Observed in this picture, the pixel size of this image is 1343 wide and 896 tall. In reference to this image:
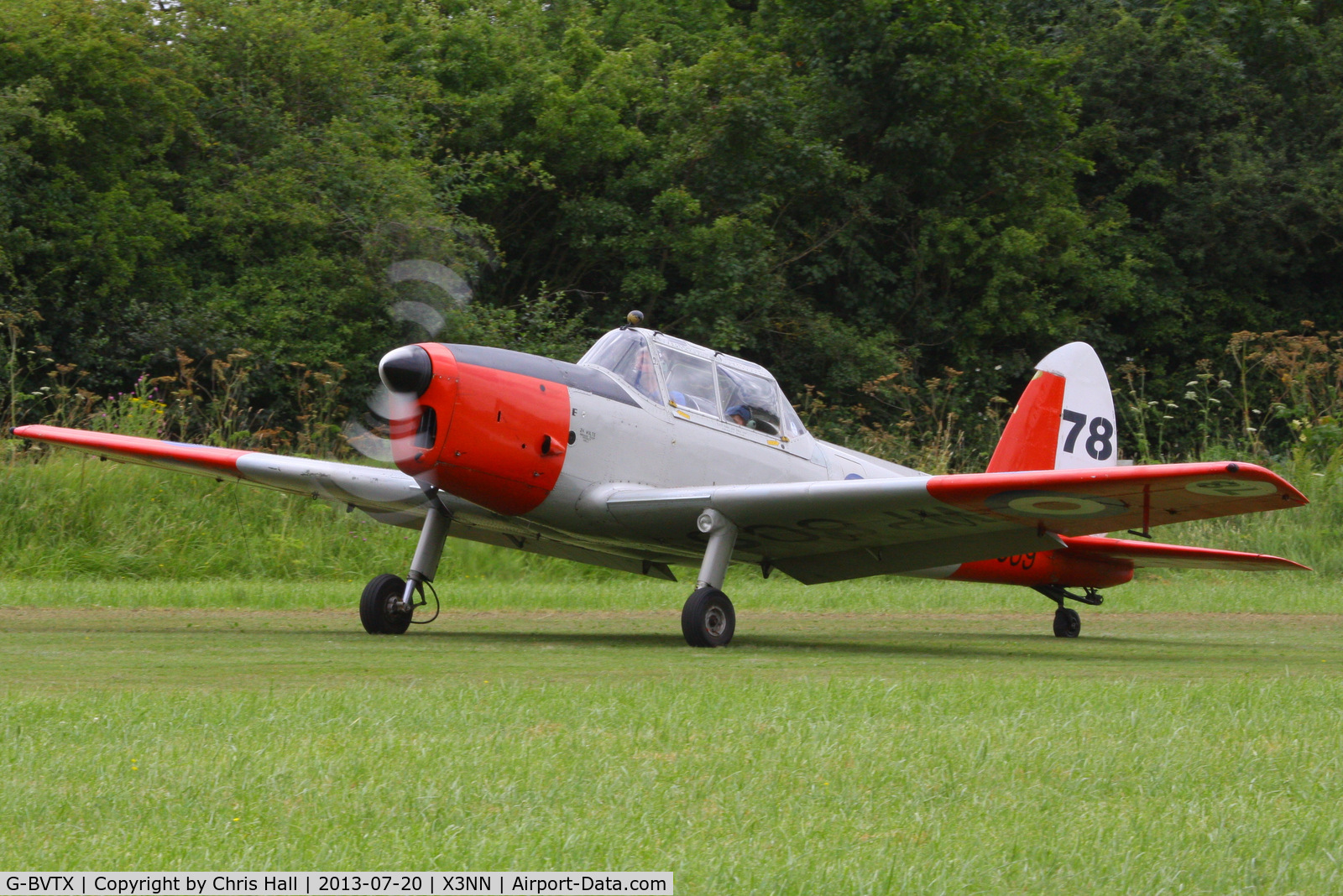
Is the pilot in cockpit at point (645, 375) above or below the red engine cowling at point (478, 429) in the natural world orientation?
above

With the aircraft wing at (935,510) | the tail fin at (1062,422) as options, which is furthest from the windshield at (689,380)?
the tail fin at (1062,422)

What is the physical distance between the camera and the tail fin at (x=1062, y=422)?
36.9ft

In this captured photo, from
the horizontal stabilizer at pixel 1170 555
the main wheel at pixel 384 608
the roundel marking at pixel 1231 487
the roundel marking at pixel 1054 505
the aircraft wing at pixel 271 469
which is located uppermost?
the roundel marking at pixel 1231 487

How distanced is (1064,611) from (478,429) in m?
5.27

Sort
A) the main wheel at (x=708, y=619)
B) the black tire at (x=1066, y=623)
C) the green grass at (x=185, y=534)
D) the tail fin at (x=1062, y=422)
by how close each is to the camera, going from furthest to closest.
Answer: the green grass at (x=185, y=534) < the tail fin at (x=1062, y=422) < the black tire at (x=1066, y=623) < the main wheel at (x=708, y=619)

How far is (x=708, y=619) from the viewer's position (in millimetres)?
8391

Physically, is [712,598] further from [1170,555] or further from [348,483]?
[1170,555]

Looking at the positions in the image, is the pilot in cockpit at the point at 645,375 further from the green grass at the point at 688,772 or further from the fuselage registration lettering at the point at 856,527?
the green grass at the point at 688,772

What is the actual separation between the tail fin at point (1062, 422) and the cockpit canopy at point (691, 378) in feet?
8.34

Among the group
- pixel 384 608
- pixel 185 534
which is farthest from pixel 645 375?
pixel 185 534

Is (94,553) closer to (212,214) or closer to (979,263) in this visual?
(212,214)

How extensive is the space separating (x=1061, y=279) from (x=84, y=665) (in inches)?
1055

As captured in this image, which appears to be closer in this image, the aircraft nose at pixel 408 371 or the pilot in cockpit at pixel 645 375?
the aircraft nose at pixel 408 371
